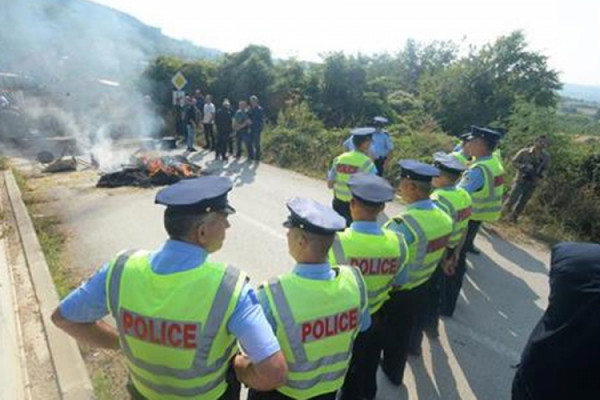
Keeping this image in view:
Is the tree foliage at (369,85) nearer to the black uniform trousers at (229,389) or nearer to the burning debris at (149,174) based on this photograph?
the burning debris at (149,174)

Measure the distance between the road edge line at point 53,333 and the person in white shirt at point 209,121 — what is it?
7176 mm

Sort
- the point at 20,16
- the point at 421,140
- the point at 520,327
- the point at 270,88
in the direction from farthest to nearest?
the point at 20,16 → the point at 270,88 → the point at 421,140 → the point at 520,327

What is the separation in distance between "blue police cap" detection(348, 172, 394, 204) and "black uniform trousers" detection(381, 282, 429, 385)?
1.00 m

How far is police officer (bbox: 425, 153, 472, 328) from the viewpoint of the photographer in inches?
170

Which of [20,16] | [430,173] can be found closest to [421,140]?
[430,173]

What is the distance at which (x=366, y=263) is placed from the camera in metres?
2.97

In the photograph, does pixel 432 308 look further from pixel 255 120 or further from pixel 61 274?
pixel 255 120

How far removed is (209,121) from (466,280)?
1013 cm

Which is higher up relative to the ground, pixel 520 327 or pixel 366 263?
pixel 366 263

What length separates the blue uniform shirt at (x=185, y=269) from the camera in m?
1.85

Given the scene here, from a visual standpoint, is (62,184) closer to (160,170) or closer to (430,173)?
(160,170)

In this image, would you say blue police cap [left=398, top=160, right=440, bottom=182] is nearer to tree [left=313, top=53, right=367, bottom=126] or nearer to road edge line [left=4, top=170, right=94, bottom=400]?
road edge line [left=4, top=170, right=94, bottom=400]

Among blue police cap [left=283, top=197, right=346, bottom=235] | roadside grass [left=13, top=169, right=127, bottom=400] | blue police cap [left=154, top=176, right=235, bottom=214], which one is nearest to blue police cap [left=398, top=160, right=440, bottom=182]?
blue police cap [left=283, top=197, right=346, bottom=235]

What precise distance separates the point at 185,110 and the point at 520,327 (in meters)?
12.1
